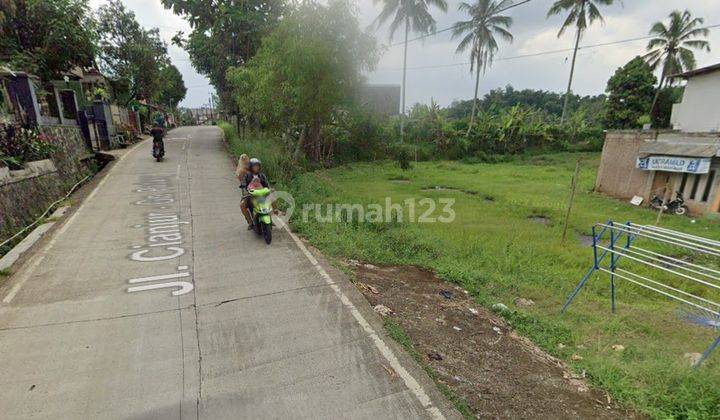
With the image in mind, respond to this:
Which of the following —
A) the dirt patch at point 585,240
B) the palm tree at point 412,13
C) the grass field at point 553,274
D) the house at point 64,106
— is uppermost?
the palm tree at point 412,13

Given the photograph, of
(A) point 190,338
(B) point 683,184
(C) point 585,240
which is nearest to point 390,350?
(A) point 190,338

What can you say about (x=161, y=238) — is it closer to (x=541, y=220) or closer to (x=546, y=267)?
(x=546, y=267)

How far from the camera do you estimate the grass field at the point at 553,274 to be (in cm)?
341

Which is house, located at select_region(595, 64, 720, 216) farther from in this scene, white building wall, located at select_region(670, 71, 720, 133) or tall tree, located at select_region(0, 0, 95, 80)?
tall tree, located at select_region(0, 0, 95, 80)

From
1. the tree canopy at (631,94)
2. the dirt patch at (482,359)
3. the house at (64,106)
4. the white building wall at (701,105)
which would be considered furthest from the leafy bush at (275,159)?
the tree canopy at (631,94)

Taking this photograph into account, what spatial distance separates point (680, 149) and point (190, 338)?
15.9m

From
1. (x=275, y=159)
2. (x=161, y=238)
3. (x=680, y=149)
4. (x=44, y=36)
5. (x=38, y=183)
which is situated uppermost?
(x=44, y=36)

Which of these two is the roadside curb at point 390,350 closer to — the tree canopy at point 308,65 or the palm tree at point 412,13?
the tree canopy at point 308,65

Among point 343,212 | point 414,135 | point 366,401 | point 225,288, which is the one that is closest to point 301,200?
point 343,212

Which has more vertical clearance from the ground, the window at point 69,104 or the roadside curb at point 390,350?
the window at point 69,104

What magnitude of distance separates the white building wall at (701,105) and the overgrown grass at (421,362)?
18.7 meters

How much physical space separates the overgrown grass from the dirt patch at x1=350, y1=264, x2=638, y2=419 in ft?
0.21

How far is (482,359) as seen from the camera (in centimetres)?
382

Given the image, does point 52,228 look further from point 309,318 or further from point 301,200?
point 309,318
